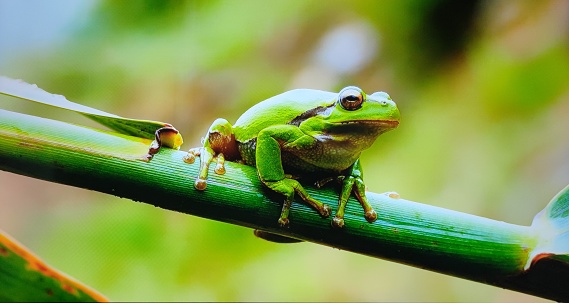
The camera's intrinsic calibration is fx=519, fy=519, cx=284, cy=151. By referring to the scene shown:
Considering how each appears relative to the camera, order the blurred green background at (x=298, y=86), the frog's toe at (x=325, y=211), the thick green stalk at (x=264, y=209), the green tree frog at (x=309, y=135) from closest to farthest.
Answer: the thick green stalk at (x=264, y=209) < the frog's toe at (x=325, y=211) < the green tree frog at (x=309, y=135) < the blurred green background at (x=298, y=86)

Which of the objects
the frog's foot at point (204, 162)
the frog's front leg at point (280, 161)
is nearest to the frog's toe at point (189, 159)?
the frog's foot at point (204, 162)

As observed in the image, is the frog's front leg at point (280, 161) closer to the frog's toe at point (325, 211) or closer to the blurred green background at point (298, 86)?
the frog's toe at point (325, 211)

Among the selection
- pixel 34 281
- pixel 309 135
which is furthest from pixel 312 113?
pixel 34 281

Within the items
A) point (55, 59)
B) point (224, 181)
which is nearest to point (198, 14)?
point (55, 59)

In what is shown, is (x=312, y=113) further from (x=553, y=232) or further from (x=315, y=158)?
(x=553, y=232)

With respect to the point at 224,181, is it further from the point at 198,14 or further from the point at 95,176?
the point at 198,14

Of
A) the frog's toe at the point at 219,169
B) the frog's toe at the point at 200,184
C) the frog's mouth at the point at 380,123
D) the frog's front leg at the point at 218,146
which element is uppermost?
the frog's mouth at the point at 380,123

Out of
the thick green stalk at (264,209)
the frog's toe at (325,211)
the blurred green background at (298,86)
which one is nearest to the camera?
the thick green stalk at (264,209)

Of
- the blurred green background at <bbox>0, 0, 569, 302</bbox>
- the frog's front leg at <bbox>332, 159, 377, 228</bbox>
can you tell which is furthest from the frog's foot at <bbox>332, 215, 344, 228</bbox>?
the blurred green background at <bbox>0, 0, 569, 302</bbox>

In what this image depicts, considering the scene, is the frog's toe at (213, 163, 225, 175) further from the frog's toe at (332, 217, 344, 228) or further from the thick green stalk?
the frog's toe at (332, 217, 344, 228)
